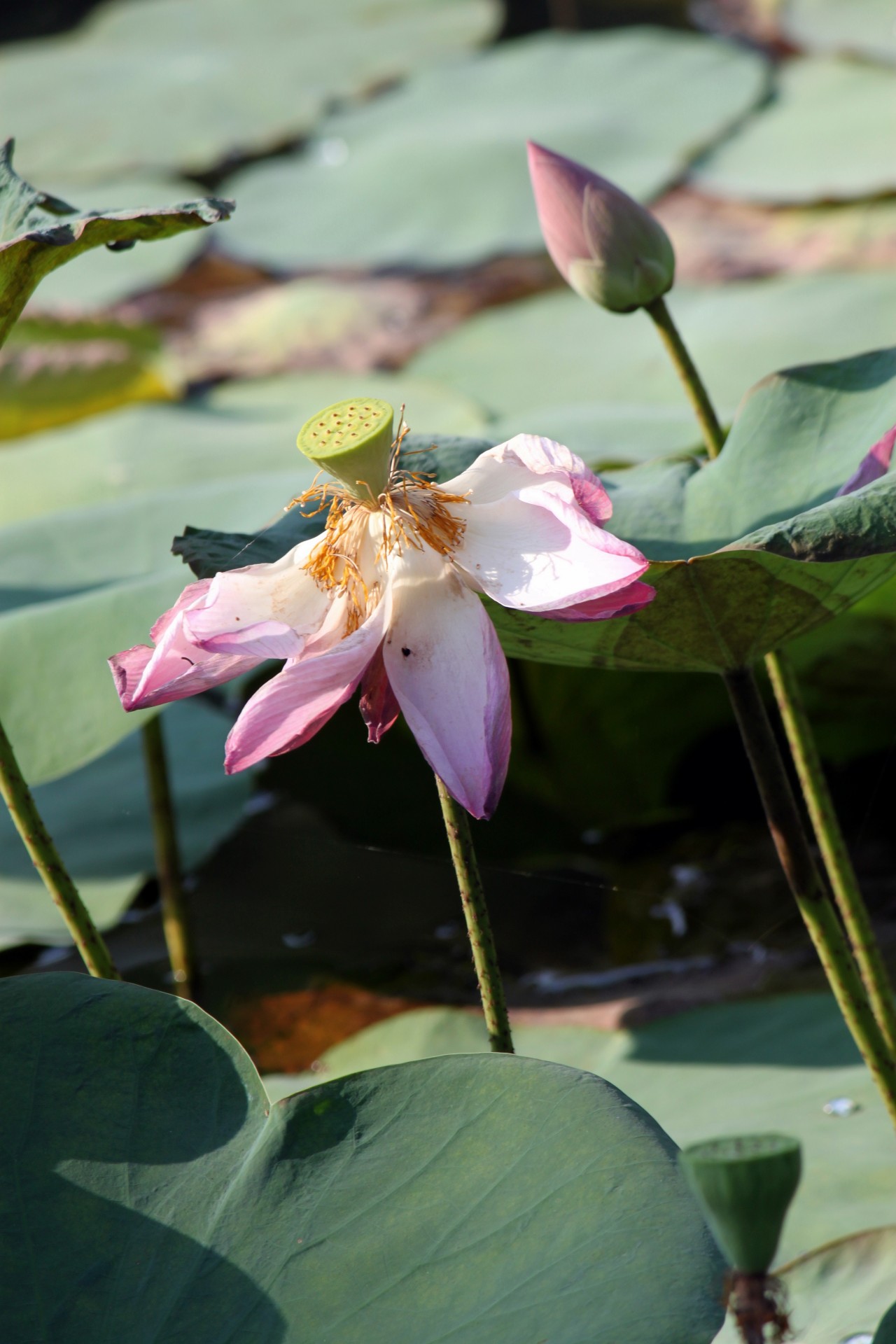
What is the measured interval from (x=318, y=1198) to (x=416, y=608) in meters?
0.24

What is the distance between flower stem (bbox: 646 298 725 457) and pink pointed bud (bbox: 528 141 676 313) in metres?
0.01

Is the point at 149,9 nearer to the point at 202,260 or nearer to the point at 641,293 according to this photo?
the point at 202,260

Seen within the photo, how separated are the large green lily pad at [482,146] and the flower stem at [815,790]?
5.23 ft

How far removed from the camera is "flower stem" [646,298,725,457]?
75 cm

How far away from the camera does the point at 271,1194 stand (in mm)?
491

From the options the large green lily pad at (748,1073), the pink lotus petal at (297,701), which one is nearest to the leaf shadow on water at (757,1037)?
the large green lily pad at (748,1073)

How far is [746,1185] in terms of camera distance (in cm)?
55

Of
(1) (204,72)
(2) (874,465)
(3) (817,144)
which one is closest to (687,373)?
(2) (874,465)

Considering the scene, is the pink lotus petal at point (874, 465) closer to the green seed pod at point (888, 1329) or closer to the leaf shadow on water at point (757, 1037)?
the green seed pod at point (888, 1329)

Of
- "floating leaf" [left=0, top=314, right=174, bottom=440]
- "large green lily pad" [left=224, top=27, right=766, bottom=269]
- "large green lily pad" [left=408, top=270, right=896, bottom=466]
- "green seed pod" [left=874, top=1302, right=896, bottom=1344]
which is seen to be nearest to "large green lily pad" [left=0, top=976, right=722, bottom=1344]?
"green seed pod" [left=874, top=1302, right=896, bottom=1344]

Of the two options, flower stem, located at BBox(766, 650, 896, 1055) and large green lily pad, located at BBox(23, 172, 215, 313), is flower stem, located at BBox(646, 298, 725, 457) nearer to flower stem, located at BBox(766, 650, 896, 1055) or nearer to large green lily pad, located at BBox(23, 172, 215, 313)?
flower stem, located at BBox(766, 650, 896, 1055)

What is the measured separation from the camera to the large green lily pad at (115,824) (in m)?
1.16

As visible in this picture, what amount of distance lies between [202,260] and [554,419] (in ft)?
5.35

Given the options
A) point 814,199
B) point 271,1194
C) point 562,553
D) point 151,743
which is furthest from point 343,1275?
point 814,199
